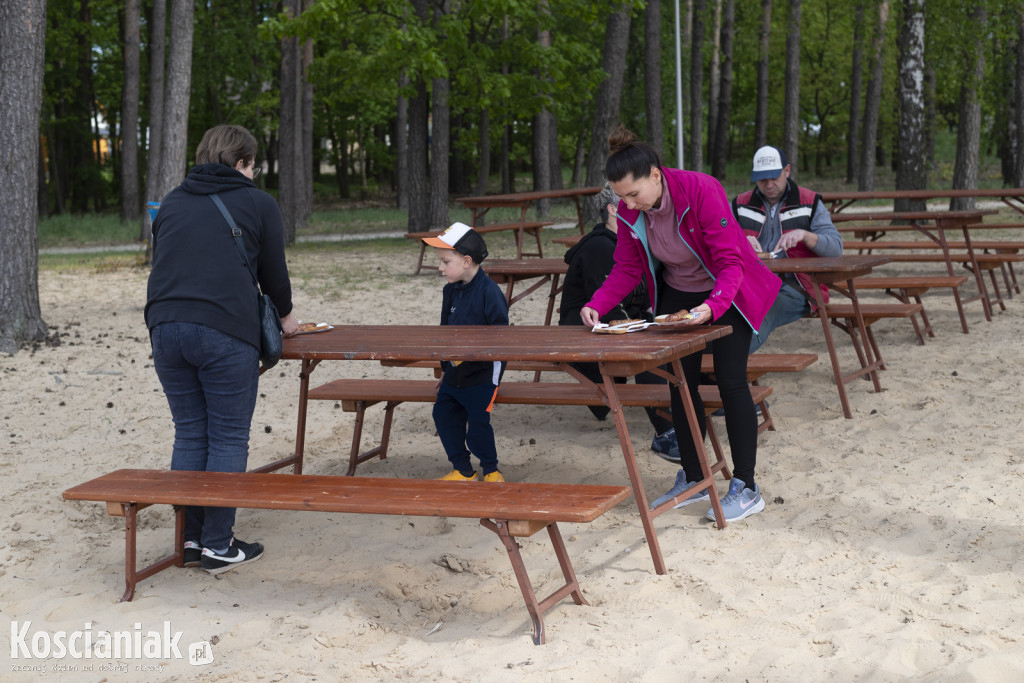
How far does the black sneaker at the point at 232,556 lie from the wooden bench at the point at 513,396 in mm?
1124

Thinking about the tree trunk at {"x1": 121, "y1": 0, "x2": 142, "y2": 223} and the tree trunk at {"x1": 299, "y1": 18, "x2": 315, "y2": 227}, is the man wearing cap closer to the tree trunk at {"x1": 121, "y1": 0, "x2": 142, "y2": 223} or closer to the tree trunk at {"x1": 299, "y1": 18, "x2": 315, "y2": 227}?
the tree trunk at {"x1": 299, "y1": 18, "x2": 315, "y2": 227}

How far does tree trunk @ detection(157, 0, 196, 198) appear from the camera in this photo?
13023 millimetres

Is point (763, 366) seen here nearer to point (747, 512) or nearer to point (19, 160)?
point (747, 512)

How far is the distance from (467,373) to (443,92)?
1120 centimetres

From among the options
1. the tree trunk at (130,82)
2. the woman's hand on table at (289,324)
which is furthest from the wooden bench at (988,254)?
the tree trunk at (130,82)

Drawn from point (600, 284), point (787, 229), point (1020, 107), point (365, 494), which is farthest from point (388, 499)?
point (1020, 107)

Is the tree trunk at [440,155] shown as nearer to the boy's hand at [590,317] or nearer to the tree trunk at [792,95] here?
the boy's hand at [590,317]

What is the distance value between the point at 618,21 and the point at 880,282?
33.9ft

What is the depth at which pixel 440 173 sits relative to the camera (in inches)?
607

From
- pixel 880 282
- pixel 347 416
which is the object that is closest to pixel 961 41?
pixel 880 282

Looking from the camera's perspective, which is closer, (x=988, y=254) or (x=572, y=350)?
(x=572, y=350)

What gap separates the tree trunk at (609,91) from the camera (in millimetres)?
16297

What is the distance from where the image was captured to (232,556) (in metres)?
4.16

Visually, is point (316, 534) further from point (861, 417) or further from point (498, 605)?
point (861, 417)
